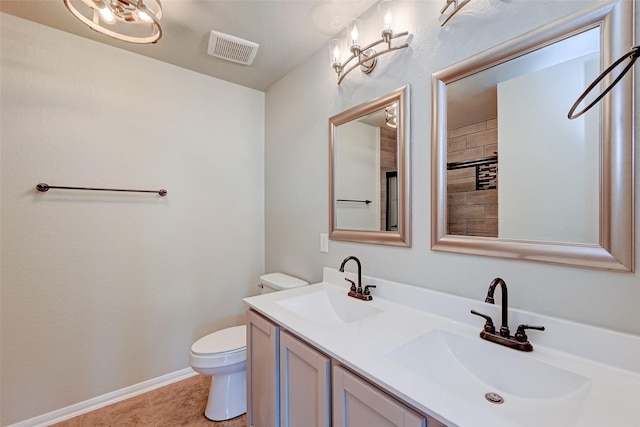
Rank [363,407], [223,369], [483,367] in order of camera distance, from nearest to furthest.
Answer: [363,407]
[483,367]
[223,369]

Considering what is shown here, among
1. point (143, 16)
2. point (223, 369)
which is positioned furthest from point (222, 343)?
point (143, 16)

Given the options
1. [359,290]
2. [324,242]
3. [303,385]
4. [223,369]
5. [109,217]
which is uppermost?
[109,217]

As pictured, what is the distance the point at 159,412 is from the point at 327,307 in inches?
53.7

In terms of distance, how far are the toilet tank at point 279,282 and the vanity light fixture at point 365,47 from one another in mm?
1368

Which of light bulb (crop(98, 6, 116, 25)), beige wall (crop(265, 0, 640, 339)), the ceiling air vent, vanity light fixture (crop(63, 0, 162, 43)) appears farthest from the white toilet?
the ceiling air vent

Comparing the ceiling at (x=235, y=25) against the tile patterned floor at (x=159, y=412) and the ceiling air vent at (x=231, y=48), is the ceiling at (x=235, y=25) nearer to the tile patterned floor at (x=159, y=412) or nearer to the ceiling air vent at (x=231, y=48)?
the ceiling air vent at (x=231, y=48)

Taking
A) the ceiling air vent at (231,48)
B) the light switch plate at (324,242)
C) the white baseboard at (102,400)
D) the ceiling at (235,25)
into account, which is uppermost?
the ceiling at (235,25)

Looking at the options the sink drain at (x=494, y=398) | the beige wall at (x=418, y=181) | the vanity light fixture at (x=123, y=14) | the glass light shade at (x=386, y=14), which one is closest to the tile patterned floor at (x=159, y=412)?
the beige wall at (x=418, y=181)

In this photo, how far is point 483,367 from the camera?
2.99 ft

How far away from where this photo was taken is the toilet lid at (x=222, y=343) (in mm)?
1672

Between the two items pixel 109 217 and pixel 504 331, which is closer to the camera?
pixel 504 331

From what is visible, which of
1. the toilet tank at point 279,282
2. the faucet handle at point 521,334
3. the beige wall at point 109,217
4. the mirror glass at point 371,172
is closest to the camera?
the faucet handle at point 521,334

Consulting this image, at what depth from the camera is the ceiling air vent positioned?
1.77 m

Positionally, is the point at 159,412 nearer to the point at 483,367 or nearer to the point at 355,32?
the point at 483,367
